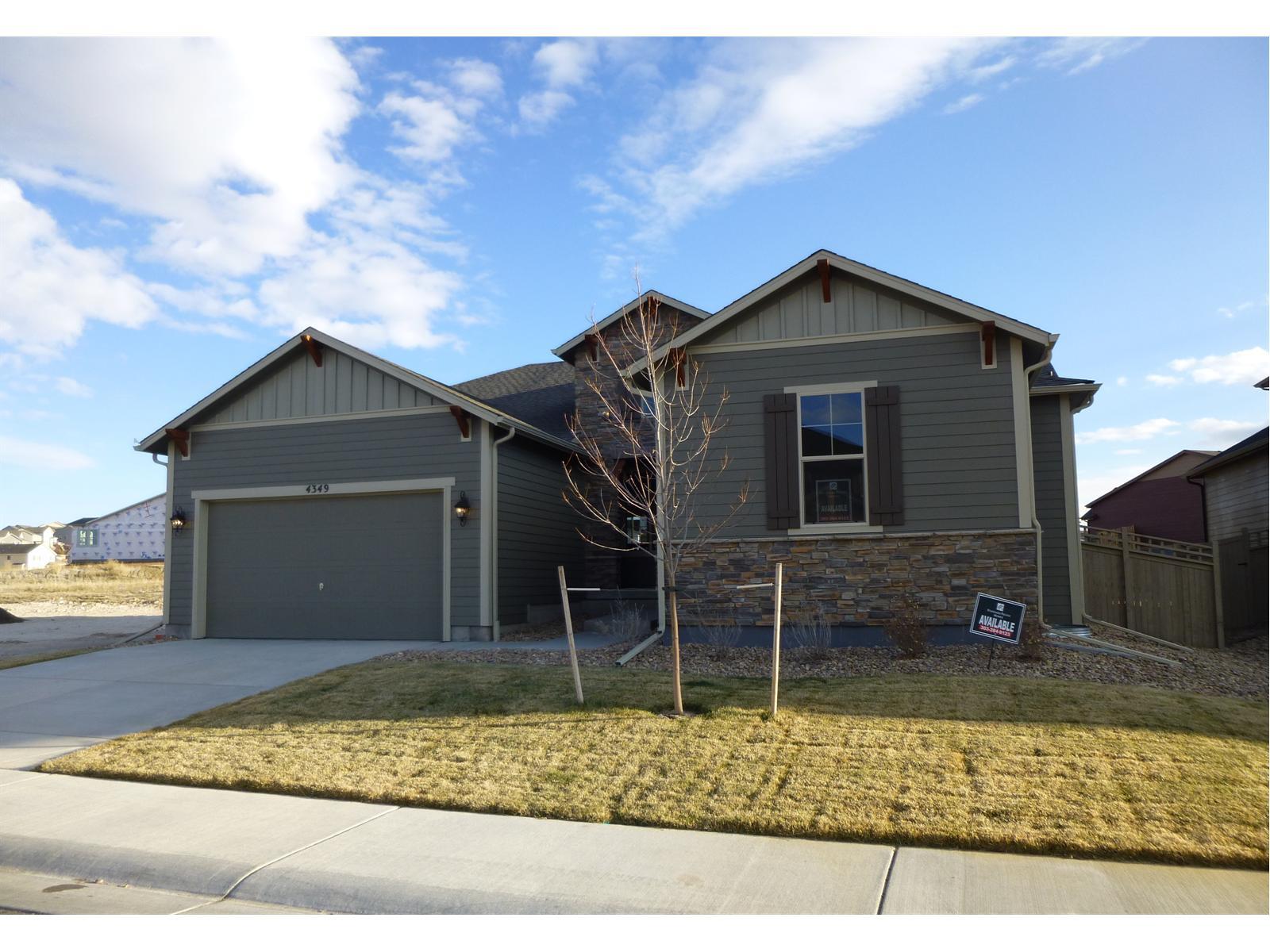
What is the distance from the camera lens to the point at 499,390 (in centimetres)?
1989

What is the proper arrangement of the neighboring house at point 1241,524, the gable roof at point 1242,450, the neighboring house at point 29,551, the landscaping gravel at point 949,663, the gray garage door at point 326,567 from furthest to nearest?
1. the neighboring house at point 29,551
2. the gable roof at point 1242,450
3. the gray garage door at point 326,567
4. the neighboring house at point 1241,524
5. the landscaping gravel at point 949,663

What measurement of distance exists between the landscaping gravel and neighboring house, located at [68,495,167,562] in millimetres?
60807

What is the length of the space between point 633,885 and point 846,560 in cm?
703

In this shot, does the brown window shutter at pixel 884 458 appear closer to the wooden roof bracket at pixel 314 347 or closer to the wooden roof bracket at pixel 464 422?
the wooden roof bracket at pixel 464 422

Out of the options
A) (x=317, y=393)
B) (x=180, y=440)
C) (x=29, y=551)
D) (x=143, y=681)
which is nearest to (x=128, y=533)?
(x=29, y=551)

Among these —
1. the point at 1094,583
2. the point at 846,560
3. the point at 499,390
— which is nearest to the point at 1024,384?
the point at 846,560

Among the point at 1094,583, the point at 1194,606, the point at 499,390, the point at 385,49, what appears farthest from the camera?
the point at 499,390

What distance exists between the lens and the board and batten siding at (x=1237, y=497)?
16.1 m

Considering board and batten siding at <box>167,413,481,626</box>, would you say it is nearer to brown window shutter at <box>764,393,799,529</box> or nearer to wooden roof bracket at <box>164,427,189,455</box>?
wooden roof bracket at <box>164,427,189,455</box>

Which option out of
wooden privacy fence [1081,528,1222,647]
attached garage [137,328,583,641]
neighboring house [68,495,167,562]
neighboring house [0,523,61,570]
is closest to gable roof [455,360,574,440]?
attached garage [137,328,583,641]

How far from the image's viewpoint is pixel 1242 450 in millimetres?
16250

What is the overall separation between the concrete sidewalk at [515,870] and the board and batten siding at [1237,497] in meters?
12.7

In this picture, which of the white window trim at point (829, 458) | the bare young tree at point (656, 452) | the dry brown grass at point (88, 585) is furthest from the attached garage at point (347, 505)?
the dry brown grass at point (88, 585)
